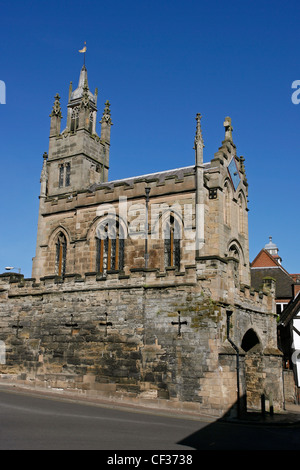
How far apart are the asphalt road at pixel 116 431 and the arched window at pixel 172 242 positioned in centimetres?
927

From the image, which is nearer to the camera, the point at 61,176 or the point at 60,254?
the point at 60,254

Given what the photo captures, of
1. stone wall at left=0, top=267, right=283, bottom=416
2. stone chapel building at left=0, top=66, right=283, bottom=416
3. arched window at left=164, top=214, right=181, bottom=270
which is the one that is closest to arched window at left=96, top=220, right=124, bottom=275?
stone chapel building at left=0, top=66, right=283, bottom=416

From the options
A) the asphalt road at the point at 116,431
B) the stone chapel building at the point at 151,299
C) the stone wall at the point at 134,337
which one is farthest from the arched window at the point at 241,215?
the asphalt road at the point at 116,431

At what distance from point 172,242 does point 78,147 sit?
11974 mm

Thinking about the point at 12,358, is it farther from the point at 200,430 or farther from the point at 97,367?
the point at 200,430

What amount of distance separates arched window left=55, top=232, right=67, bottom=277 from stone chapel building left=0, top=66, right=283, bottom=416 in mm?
87

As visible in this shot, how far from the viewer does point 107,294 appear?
21156 millimetres

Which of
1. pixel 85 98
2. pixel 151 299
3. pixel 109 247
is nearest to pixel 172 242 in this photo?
pixel 109 247

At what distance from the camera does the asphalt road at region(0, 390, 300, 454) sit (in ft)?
37.2

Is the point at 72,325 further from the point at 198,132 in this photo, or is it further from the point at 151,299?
the point at 198,132

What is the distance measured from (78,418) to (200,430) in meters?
3.78

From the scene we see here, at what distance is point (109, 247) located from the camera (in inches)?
1088

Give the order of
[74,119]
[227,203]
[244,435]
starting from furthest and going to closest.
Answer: [74,119] < [227,203] < [244,435]

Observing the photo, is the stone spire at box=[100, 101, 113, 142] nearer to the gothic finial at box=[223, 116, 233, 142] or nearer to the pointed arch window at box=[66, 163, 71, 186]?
the pointed arch window at box=[66, 163, 71, 186]
